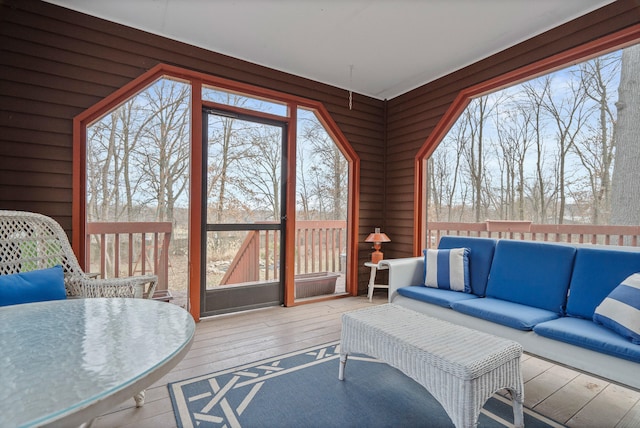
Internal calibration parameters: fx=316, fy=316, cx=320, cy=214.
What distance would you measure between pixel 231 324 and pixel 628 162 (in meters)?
4.07

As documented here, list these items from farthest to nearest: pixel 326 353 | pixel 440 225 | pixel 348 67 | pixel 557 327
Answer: pixel 440 225 < pixel 348 67 < pixel 326 353 < pixel 557 327

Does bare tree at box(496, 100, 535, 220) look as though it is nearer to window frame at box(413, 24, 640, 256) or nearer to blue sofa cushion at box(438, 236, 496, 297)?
window frame at box(413, 24, 640, 256)

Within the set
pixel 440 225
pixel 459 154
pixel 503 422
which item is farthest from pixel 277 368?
pixel 459 154

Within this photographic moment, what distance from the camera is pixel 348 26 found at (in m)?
2.84

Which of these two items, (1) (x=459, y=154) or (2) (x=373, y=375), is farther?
(1) (x=459, y=154)

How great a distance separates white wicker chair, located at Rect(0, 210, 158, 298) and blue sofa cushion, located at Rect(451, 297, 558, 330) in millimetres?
2248

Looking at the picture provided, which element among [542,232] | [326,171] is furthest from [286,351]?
[542,232]

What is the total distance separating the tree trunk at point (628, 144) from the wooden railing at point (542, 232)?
20cm

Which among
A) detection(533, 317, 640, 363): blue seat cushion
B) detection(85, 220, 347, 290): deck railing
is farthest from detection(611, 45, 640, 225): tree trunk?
detection(85, 220, 347, 290): deck railing

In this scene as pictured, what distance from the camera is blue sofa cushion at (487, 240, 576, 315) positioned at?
7.22ft

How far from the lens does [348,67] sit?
3.61m

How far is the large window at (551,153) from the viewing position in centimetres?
299

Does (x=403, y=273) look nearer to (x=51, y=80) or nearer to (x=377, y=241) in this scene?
(x=377, y=241)

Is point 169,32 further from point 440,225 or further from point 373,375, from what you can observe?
point 440,225
